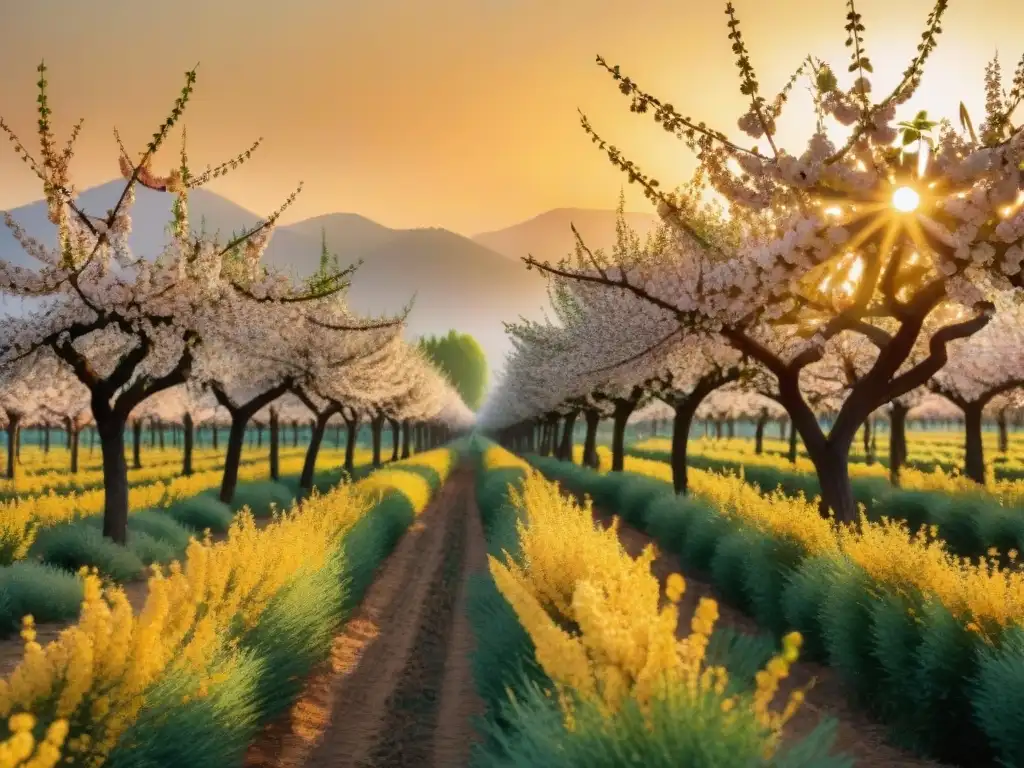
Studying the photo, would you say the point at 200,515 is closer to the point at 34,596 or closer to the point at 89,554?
the point at 89,554

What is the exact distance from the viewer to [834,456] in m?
12.9

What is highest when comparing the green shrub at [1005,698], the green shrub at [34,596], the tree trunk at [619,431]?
the tree trunk at [619,431]

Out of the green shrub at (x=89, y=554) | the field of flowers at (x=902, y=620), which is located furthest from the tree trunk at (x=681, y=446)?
the green shrub at (x=89, y=554)

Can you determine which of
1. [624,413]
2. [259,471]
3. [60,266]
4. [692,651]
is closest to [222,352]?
[60,266]

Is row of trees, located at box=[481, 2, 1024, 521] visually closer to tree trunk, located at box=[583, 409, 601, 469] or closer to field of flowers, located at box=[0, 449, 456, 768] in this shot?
field of flowers, located at box=[0, 449, 456, 768]

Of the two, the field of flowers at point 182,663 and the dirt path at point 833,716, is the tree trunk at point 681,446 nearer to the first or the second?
the dirt path at point 833,716

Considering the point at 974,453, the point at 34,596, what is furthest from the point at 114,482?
the point at 974,453

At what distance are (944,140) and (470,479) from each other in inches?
1503

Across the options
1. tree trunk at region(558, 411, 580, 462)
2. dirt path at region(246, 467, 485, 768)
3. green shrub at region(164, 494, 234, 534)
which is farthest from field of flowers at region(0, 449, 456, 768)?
tree trunk at region(558, 411, 580, 462)

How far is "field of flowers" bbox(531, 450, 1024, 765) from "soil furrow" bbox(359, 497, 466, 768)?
4.00m

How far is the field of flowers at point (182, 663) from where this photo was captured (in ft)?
15.3

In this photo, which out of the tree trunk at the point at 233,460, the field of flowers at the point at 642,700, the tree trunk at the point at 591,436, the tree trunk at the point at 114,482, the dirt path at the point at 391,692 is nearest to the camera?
the field of flowers at the point at 642,700

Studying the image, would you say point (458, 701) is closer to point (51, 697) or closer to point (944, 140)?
point (51, 697)

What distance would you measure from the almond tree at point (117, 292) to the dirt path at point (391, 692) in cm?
516
